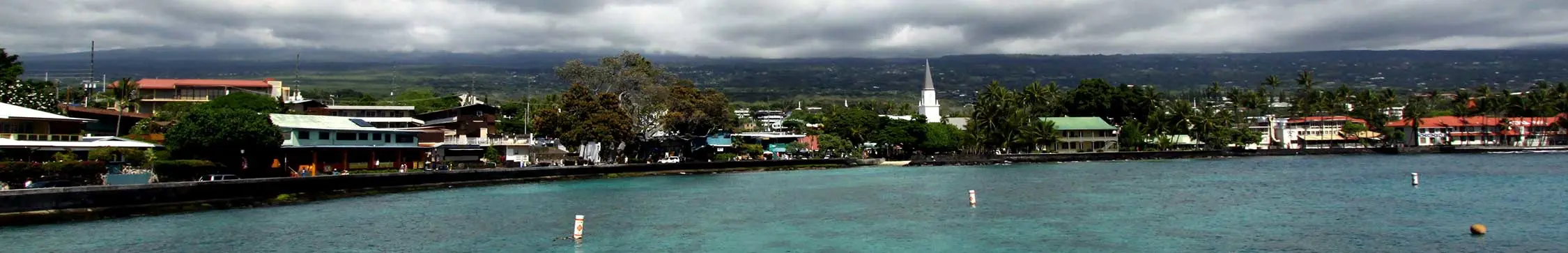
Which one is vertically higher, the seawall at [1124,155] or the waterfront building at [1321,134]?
the waterfront building at [1321,134]

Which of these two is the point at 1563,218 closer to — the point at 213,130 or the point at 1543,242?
the point at 1543,242

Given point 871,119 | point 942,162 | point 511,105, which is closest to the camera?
point 942,162

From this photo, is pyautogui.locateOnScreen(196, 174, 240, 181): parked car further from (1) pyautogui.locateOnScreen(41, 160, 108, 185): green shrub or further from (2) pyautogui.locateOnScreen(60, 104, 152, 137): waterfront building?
(2) pyautogui.locateOnScreen(60, 104, 152, 137): waterfront building

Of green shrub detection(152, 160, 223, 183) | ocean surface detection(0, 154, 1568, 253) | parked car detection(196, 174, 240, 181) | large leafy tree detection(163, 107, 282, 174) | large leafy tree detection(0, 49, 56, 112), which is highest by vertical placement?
large leafy tree detection(0, 49, 56, 112)

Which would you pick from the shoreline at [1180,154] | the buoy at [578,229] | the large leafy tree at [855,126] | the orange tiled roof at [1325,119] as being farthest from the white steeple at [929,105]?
the buoy at [578,229]

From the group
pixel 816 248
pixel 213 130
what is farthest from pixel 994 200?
pixel 213 130

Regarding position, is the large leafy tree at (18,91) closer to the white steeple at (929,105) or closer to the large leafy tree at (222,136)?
the large leafy tree at (222,136)

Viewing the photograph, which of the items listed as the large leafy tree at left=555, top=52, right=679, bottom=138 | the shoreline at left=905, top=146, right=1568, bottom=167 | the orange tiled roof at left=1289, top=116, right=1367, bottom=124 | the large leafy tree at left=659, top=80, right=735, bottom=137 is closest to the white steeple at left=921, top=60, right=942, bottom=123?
the orange tiled roof at left=1289, top=116, right=1367, bottom=124
